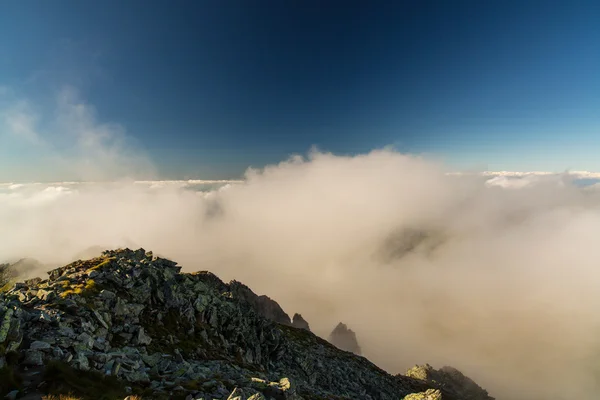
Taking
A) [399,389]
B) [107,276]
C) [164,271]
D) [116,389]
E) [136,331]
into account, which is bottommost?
[399,389]

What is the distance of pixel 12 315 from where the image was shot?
92.0ft

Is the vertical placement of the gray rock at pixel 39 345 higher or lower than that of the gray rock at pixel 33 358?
higher

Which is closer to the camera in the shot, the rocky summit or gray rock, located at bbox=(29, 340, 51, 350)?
the rocky summit

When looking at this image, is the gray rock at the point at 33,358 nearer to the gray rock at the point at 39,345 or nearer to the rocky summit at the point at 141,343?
the rocky summit at the point at 141,343

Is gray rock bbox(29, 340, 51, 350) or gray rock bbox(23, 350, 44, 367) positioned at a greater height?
gray rock bbox(29, 340, 51, 350)

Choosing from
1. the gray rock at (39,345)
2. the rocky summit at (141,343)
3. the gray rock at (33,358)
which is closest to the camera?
the gray rock at (33,358)

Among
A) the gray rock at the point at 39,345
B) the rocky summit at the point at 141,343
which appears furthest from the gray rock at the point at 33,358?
the gray rock at the point at 39,345

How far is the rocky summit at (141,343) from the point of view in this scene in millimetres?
23641

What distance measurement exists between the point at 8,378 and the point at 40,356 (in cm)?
470

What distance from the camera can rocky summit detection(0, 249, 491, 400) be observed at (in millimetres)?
23641

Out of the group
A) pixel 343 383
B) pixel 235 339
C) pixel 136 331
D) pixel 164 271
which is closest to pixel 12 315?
pixel 136 331

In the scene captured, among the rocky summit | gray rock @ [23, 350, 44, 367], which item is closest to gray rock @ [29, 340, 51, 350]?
the rocky summit

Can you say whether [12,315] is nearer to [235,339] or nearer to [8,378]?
[8,378]

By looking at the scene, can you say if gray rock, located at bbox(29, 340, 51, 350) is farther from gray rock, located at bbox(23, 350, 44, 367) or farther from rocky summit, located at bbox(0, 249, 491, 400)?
gray rock, located at bbox(23, 350, 44, 367)
